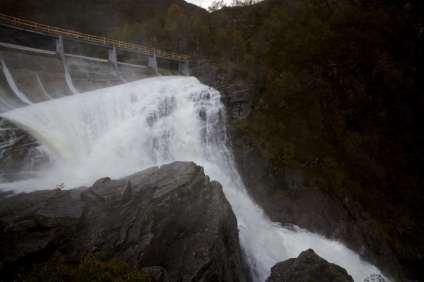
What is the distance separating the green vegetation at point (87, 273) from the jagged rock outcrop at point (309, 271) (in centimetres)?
542

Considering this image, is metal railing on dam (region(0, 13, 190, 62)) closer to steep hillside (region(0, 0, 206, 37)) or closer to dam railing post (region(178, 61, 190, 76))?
dam railing post (region(178, 61, 190, 76))

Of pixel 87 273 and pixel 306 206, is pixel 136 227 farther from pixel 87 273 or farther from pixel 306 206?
pixel 306 206

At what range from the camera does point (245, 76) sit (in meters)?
26.5

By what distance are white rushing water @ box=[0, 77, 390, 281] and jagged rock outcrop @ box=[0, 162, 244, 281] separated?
2935 mm

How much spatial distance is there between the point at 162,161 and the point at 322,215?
36.9 feet

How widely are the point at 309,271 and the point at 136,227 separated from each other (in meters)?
6.28

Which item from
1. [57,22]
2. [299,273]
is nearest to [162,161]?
[299,273]

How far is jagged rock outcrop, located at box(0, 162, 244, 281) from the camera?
8.70 metres

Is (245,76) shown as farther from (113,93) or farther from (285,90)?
(113,93)

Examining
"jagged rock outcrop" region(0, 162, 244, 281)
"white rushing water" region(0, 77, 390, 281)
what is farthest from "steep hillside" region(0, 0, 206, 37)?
"jagged rock outcrop" region(0, 162, 244, 281)

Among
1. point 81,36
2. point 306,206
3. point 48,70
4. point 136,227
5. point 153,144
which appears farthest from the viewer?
point 81,36

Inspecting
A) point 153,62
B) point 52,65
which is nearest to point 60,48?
point 52,65

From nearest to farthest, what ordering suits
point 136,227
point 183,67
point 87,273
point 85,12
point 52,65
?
1. point 87,273
2. point 136,227
3. point 52,65
4. point 183,67
5. point 85,12

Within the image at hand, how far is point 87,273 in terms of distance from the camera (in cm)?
748
